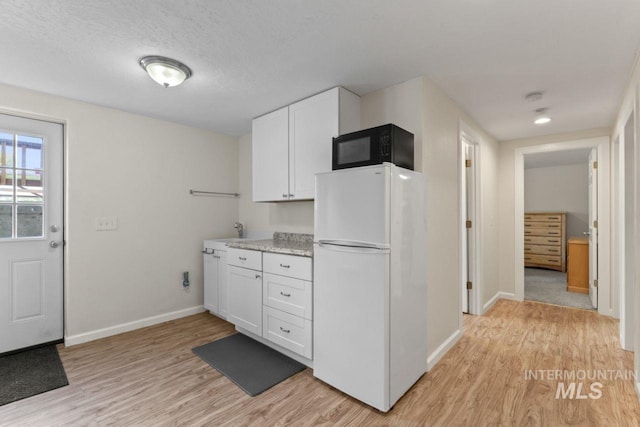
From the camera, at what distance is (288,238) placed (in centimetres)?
346

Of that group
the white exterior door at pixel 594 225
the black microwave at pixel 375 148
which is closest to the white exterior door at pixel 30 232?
the black microwave at pixel 375 148

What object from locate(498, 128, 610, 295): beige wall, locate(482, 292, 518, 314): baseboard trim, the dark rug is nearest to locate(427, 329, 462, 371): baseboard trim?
locate(482, 292, 518, 314): baseboard trim

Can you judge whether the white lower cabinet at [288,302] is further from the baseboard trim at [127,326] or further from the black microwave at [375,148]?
the baseboard trim at [127,326]

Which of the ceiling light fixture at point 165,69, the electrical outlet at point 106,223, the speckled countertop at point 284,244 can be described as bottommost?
→ the speckled countertop at point 284,244

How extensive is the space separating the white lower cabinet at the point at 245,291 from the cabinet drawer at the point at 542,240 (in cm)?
644

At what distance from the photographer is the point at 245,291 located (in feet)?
9.28

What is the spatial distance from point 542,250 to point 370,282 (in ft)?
21.0

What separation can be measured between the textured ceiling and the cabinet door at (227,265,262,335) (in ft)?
5.40

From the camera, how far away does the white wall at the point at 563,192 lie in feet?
20.5

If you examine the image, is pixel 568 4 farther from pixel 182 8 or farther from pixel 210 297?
pixel 210 297

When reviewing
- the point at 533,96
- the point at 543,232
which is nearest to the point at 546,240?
the point at 543,232

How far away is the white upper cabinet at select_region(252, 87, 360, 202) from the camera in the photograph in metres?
2.52

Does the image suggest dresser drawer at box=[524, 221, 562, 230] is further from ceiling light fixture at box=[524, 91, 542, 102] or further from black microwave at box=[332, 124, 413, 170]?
black microwave at box=[332, 124, 413, 170]

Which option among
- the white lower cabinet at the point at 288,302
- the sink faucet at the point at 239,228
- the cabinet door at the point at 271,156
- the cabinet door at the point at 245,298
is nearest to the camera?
the white lower cabinet at the point at 288,302
